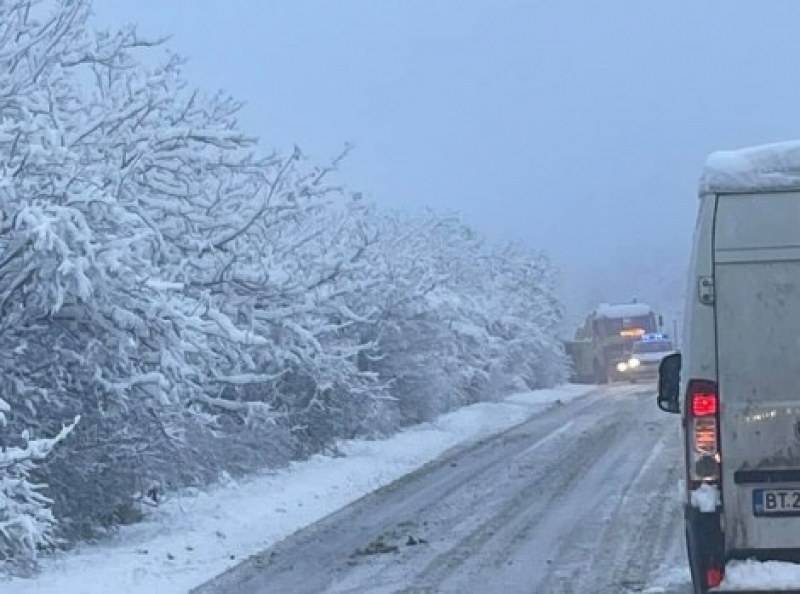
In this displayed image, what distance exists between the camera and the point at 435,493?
717 inches

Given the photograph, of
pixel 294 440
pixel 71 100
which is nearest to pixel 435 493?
pixel 294 440

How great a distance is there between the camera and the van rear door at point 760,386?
7.57m

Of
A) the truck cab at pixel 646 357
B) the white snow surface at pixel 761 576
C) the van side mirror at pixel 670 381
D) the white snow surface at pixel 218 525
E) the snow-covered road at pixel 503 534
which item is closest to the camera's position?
the white snow surface at pixel 761 576

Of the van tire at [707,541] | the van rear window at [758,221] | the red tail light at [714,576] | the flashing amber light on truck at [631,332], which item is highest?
the van rear window at [758,221]

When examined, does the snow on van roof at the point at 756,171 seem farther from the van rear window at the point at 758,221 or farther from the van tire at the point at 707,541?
the van tire at the point at 707,541

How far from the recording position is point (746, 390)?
759cm

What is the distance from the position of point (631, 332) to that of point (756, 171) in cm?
5320

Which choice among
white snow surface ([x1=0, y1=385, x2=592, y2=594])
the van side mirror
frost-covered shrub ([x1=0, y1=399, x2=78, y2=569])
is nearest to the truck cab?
white snow surface ([x1=0, y1=385, x2=592, y2=594])

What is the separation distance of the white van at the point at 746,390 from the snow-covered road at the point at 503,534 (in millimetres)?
2899

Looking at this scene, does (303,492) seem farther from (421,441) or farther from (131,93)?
(421,441)

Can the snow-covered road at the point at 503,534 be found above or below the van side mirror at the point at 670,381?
below

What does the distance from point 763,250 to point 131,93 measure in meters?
9.32

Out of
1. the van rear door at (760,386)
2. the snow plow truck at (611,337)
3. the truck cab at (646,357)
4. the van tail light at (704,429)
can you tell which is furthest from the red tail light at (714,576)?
the snow plow truck at (611,337)

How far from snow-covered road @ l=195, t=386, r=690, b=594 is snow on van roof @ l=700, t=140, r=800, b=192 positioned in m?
3.61
